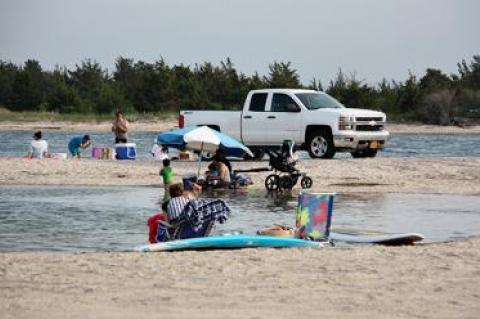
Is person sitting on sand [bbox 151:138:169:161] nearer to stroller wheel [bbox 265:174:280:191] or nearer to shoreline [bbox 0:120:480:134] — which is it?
stroller wheel [bbox 265:174:280:191]

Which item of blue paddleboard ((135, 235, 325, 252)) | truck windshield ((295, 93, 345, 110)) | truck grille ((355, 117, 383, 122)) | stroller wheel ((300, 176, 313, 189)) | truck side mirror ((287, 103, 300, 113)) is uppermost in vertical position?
truck windshield ((295, 93, 345, 110))

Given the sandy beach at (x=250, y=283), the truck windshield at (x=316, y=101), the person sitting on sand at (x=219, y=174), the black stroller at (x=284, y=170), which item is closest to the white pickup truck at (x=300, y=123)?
the truck windshield at (x=316, y=101)

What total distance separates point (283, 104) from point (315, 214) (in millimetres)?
15723

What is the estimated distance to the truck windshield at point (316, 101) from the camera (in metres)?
29.9

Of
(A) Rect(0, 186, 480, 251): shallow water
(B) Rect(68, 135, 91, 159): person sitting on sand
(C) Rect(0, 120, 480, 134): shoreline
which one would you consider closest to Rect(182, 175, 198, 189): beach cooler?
(A) Rect(0, 186, 480, 251): shallow water

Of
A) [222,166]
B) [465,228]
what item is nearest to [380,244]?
[465,228]

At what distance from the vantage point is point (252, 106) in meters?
30.3

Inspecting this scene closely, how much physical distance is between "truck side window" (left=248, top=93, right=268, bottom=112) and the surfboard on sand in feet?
48.3

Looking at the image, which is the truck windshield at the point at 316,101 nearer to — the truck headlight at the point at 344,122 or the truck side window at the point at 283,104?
the truck side window at the point at 283,104

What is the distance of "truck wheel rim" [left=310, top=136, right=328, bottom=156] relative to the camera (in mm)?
29359

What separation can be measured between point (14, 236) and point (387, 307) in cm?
739

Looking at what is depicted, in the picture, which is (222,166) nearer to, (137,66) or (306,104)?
(306,104)

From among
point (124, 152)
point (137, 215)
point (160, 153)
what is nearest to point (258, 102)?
point (160, 153)

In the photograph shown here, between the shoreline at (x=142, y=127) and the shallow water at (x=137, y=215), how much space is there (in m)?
42.3
